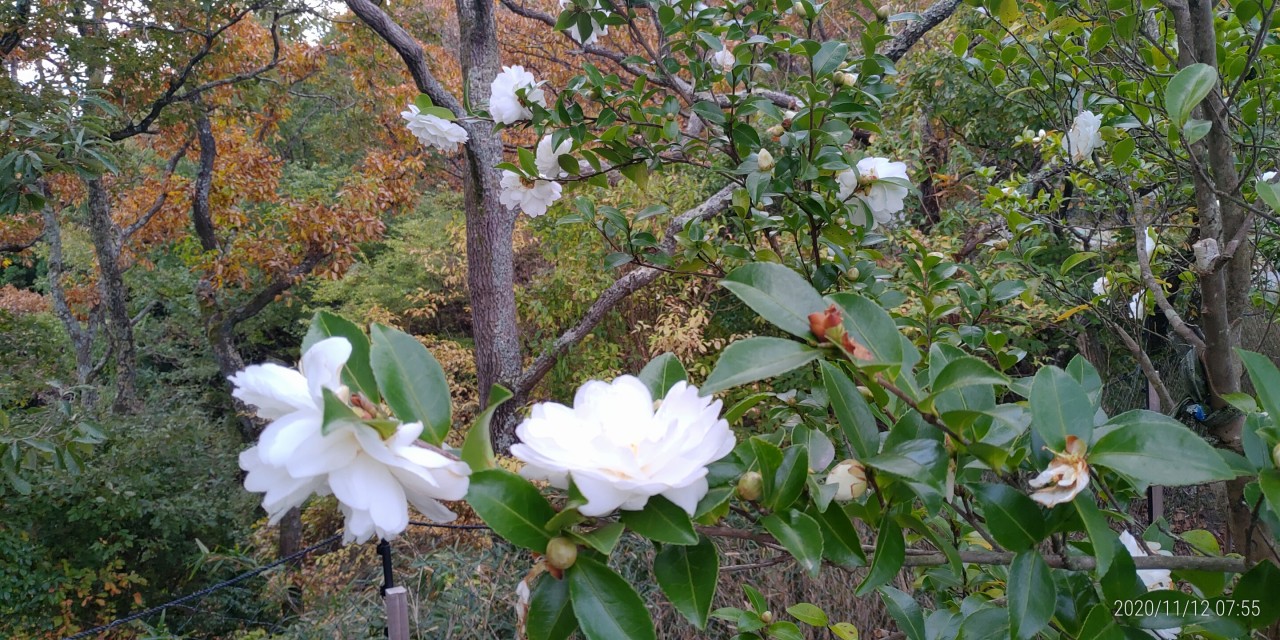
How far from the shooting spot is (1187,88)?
65 cm

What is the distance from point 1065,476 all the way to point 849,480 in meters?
0.14

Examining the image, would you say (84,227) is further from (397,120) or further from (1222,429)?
(1222,429)

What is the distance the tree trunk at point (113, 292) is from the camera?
14.3 feet

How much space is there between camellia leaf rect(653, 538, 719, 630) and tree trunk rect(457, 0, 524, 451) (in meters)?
2.67

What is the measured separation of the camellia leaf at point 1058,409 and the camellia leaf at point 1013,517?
6cm

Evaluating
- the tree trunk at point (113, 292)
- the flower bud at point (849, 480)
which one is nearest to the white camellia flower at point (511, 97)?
the flower bud at point (849, 480)

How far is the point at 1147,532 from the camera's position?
2.53ft

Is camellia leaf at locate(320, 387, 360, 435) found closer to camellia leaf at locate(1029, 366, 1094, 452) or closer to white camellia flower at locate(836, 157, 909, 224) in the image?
camellia leaf at locate(1029, 366, 1094, 452)

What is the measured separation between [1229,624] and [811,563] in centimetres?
40

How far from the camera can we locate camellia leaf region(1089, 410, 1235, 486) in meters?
0.40

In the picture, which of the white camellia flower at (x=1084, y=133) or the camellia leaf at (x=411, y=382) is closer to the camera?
the camellia leaf at (x=411, y=382)

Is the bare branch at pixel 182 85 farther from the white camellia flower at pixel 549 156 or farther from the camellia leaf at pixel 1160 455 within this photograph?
the camellia leaf at pixel 1160 455

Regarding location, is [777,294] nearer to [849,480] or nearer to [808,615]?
[849,480]

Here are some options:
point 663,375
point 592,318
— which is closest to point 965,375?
point 663,375
